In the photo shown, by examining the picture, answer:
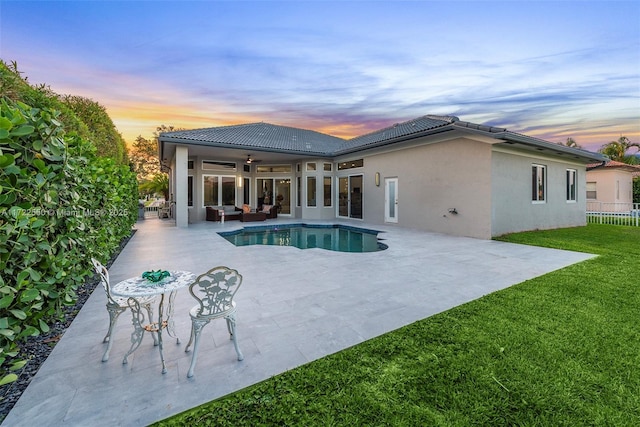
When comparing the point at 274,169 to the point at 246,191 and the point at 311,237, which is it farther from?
the point at 311,237

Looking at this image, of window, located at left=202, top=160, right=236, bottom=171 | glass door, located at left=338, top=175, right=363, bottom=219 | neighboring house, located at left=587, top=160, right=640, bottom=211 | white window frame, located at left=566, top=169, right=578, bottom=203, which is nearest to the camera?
white window frame, located at left=566, top=169, right=578, bottom=203

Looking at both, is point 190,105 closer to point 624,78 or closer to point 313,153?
point 313,153

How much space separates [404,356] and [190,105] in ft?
57.4

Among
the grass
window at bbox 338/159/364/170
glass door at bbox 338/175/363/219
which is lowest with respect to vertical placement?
the grass

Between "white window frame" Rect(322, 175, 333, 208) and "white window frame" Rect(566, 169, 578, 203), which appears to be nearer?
"white window frame" Rect(566, 169, 578, 203)

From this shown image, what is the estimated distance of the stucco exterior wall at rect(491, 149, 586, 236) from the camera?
10.4 metres

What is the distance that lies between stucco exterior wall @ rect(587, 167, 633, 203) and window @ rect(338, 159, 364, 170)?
20.0 meters

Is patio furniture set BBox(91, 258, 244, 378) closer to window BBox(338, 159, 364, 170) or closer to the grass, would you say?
the grass

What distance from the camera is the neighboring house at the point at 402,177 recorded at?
34.2 feet

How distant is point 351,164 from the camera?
1636cm

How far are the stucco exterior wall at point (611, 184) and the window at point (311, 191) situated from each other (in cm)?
2212

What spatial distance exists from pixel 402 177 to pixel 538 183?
18.7ft

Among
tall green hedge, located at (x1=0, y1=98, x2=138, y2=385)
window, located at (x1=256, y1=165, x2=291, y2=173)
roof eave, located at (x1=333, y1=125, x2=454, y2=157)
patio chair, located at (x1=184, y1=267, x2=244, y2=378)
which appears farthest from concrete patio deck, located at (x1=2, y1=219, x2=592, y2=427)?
window, located at (x1=256, y1=165, x2=291, y2=173)

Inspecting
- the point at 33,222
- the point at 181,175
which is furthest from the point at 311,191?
the point at 33,222
